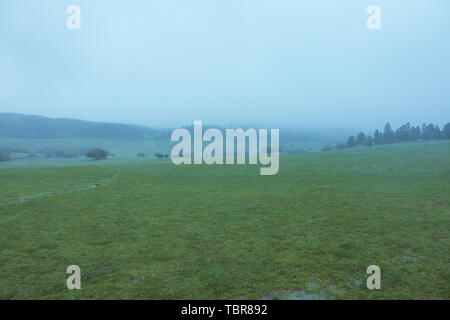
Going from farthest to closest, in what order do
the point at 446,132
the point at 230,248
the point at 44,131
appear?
the point at 44,131 → the point at 446,132 → the point at 230,248

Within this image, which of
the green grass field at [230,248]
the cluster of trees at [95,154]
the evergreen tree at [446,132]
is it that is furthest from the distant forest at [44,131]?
the green grass field at [230,248]

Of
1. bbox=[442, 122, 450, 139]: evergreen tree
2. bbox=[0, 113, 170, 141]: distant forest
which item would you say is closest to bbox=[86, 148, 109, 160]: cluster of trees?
bbox=[0, 113, 170, 141]: distant forest

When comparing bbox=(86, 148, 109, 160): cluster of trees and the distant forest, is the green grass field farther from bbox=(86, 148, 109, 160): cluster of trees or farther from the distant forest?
the distant forest

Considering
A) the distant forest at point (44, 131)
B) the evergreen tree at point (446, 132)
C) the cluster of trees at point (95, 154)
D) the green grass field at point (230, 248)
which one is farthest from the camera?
the distant forest at point (44, 131)

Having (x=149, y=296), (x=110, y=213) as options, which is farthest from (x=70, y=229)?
(x=149, y=296)

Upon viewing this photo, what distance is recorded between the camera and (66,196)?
1805 cm

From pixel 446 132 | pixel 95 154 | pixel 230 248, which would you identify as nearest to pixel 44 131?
pixel 95 154

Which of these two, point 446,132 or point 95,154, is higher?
point 446,132

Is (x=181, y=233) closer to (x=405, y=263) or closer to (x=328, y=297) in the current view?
(x=328, y=297)

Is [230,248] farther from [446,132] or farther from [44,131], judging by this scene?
[44,131]

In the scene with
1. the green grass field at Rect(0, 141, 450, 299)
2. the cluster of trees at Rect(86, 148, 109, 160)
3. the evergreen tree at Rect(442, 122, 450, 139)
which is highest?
the evergreen tree at Rect(442, 122, 450, 139)

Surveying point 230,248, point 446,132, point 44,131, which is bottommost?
point 230,248

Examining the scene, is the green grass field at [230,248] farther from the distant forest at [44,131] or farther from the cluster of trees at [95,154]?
the distant forest at [44,131]

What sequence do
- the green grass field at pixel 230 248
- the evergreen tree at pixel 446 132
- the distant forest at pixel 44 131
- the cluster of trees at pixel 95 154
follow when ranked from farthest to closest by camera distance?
the distant forest at pixel 44 131, the evergreen tree at pixel 446 132, the cluster of trees at pixel 95 154, the green grass field at pixel 230 248
